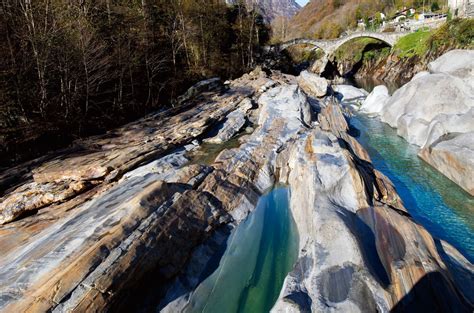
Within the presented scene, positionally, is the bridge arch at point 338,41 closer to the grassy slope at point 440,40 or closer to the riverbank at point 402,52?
the riverbank at point 402,52

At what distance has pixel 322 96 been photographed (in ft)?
96.2

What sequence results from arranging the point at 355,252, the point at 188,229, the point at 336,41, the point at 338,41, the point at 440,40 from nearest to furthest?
the point at 355,252
the point at 188,229
the point at 440,40
the point at 338,41
the point at 336,41

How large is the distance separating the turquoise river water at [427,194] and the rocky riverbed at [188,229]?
144cm

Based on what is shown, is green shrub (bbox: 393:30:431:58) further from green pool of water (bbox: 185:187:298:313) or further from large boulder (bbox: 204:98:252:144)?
green pool of water (bbox: 185:187:298:313)

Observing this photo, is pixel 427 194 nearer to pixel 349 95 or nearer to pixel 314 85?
pixel 314 85

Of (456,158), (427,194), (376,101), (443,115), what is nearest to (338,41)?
(376,101)

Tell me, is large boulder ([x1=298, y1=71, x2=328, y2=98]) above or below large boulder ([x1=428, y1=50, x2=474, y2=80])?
below

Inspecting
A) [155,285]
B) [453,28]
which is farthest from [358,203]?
[453,28]

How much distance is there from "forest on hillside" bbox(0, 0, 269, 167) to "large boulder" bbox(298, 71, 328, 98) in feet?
32.8

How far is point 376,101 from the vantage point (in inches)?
1070

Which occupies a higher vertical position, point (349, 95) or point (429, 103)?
point (429, 103)

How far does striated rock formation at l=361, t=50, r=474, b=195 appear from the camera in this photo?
513 inches

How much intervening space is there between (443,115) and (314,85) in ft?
48.7

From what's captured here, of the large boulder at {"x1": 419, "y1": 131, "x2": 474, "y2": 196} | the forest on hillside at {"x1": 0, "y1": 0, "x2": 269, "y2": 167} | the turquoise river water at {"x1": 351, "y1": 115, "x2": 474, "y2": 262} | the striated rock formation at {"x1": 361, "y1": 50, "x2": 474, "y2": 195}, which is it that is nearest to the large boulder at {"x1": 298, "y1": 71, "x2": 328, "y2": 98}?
the striated rock formation at {"x1": 361, "y1": 50, "x2": 474, "y2": 195}
